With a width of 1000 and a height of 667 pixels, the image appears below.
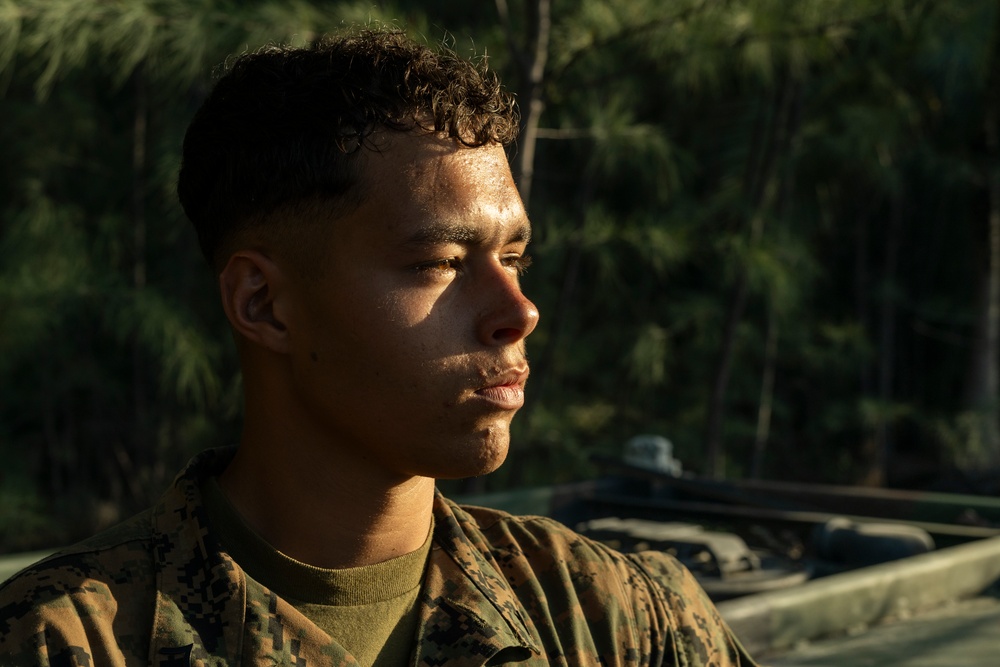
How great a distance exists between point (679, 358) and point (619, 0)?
4111 millimetres

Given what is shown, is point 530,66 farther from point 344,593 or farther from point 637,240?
point 344,593

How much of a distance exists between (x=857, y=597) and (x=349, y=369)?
1869 mm

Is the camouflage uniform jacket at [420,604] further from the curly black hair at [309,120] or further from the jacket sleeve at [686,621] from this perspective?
the curly black hair at [309,120]

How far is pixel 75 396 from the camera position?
Answer: 695 centimetres

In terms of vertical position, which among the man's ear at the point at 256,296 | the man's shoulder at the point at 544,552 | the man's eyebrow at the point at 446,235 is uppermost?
the man's eyebrow at the point at 446,235

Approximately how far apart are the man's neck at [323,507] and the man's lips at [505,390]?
0.13m

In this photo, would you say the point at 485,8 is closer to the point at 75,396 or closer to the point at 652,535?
the point at 75,396

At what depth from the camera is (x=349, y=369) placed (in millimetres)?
1073

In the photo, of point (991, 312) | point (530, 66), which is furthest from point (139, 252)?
Answer: point (991, 312)

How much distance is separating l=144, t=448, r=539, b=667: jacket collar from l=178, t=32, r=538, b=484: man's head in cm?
11

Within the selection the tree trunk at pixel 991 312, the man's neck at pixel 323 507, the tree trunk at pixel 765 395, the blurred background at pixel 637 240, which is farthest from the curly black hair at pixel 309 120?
the tree trunk at pixel 991 312

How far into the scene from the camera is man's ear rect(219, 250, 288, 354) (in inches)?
43.2

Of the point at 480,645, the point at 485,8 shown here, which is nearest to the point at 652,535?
the point at 480,645

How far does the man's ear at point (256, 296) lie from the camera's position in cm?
110
